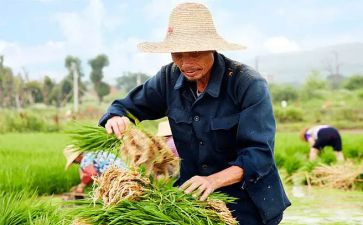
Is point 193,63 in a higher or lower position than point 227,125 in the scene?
higher

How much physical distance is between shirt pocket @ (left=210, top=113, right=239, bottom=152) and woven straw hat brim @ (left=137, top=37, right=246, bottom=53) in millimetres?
281

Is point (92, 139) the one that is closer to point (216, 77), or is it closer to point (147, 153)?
point (147, 153)

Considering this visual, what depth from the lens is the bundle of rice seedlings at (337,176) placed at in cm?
849

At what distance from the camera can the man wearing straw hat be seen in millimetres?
2945

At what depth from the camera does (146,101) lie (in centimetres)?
334

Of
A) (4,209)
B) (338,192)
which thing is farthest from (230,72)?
(338,192)

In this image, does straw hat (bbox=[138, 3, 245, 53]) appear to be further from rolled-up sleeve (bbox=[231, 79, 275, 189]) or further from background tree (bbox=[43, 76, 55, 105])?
background tree (bbox=[43, 76, 55, 105])

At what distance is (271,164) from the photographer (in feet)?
9.91

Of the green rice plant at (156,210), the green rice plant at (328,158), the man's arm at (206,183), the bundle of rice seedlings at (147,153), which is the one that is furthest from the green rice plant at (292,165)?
the green rice plant at (156,210)

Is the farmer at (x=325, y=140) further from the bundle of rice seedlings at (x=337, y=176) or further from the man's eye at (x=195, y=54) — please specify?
the man's eye at (x=195, y=54)

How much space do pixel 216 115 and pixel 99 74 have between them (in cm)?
5079

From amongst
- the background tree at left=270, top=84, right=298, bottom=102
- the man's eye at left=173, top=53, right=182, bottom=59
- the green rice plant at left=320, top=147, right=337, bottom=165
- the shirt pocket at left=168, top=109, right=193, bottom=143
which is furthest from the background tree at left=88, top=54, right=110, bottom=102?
the man's eye at left=173, top=53, right=182, bottom=59

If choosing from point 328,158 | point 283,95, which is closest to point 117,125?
point 328,158

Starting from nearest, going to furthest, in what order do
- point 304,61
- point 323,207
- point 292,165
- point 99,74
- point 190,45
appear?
point 190,45 < point 323,207 < point 292,165 < point 99,74 < point 304,61
